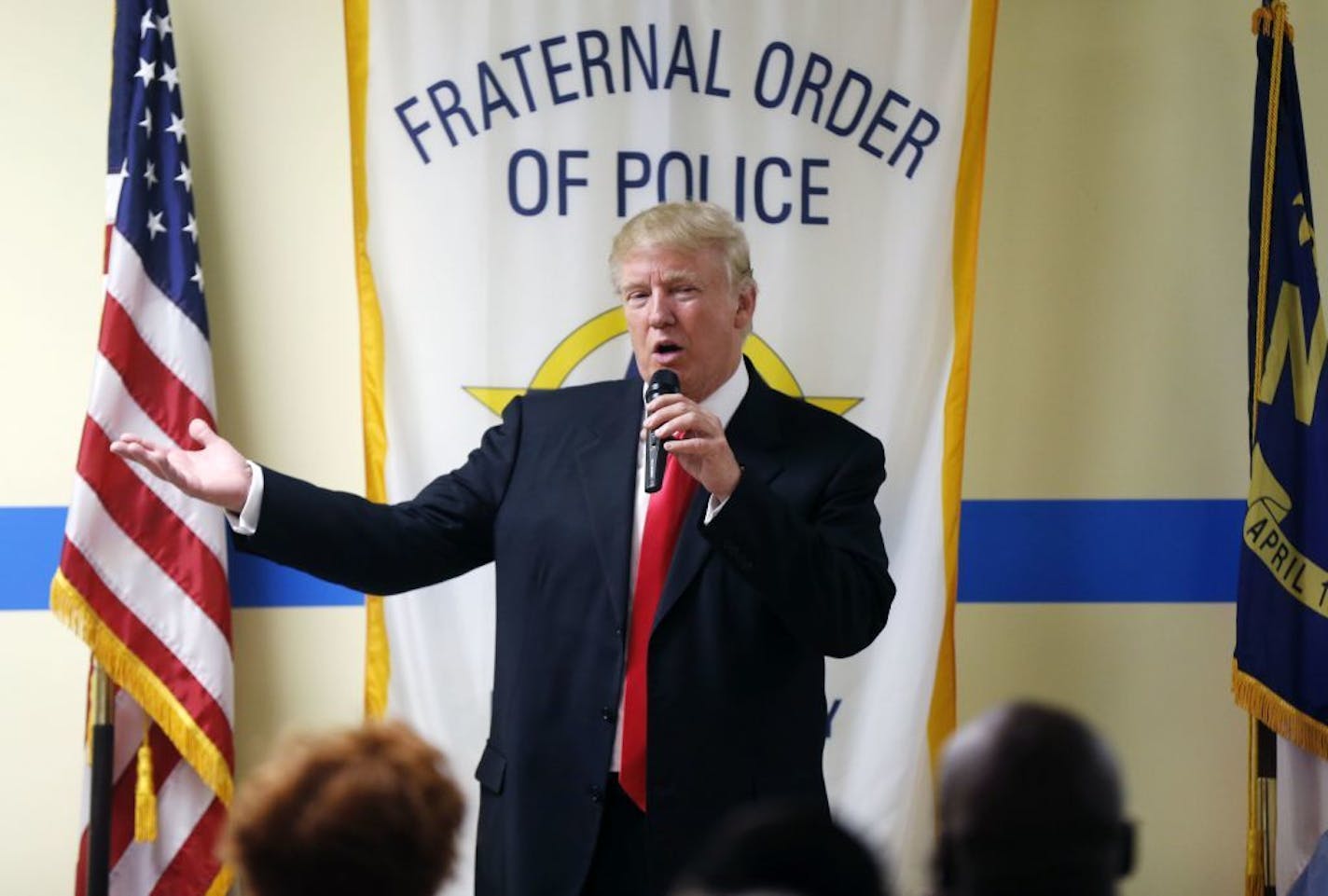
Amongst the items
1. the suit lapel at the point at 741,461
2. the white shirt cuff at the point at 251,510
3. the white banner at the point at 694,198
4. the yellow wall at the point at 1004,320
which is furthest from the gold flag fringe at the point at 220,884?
the suit lapel at the point at 741,461

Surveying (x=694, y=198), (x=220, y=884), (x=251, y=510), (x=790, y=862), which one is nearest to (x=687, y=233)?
(x=251, y=510)

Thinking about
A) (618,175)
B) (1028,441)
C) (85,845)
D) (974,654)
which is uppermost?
(618,175)

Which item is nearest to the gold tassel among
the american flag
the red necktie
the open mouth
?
the american flag

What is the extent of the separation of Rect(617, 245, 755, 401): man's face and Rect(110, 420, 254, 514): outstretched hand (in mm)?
632

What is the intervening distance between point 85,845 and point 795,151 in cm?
204

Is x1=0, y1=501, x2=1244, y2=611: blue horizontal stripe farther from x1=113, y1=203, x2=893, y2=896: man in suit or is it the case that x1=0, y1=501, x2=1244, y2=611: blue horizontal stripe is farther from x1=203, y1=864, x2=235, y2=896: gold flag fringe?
x1=203, y1=864, x2=235, y2=896: gold flag fringe

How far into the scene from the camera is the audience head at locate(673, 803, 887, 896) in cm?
89

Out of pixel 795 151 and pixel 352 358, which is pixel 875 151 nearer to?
pixel 795 151

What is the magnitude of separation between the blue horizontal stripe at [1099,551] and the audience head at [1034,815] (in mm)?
2939

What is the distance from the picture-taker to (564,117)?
3.44 m

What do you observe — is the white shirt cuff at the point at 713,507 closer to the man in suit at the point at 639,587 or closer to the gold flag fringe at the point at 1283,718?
the man in suit at the point at 639,587

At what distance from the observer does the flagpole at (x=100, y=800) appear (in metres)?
3.30

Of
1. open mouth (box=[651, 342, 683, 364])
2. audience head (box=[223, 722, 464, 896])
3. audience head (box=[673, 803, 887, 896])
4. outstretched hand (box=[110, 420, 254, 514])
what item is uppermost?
open mouth (box=[651, 342, 683, 364])

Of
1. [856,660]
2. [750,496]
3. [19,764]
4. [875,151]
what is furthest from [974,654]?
[19,764]
